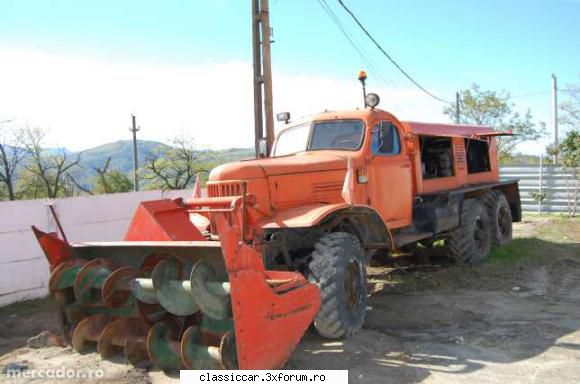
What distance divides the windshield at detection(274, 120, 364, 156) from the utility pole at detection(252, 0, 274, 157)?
143 inches

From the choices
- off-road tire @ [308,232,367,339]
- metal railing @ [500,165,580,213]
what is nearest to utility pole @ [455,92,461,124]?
metal railing @ [500,165,580,213]

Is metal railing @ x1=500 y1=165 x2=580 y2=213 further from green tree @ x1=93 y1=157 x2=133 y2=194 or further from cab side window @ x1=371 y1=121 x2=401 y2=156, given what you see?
green tree @ x1=93 y1=157 x2=133 y2=194

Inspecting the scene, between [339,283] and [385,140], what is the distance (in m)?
2.47

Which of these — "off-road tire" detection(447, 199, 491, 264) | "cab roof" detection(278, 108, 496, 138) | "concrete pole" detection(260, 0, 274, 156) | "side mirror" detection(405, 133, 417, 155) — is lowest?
"off-road tire" detection(447, 199, 491, 264)

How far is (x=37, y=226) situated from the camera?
25.0 feet

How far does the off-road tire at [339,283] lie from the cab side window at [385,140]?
5.28ft

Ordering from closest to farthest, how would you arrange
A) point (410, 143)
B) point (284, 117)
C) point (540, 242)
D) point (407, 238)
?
point (407, 238), point (410, 143), point (284, 117), point (540, 242)

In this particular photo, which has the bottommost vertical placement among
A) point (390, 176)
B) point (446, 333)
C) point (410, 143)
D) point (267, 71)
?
point (446, 333)

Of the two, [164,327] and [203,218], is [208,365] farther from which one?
[203,218]

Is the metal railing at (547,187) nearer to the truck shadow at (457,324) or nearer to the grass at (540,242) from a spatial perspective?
the grass at (540,242)

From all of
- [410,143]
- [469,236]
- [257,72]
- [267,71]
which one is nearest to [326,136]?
[410,143]

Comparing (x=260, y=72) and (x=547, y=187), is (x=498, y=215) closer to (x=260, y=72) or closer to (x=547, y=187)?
(x=260, y=72)

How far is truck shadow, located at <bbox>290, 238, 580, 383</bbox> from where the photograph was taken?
446 cm

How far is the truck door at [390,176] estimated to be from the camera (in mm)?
6458
